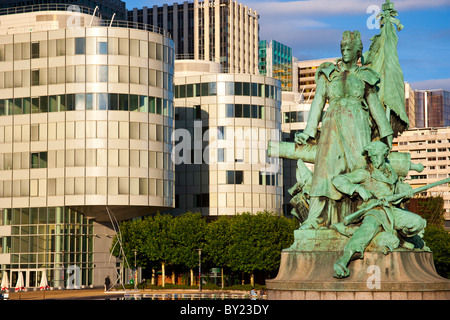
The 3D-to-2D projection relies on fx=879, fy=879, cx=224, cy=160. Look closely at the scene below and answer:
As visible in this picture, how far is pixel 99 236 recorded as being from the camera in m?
95.4

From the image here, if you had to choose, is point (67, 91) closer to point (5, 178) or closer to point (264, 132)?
point (5, 178)

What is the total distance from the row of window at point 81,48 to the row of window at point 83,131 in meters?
7.26

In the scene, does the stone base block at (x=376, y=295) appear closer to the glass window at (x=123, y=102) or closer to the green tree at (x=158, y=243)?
the green tree at (x=158, y=243)

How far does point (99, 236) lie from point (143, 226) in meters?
6.41

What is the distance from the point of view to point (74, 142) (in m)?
90.3

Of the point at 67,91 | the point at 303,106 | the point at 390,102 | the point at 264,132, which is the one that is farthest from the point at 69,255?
the point at 390,102

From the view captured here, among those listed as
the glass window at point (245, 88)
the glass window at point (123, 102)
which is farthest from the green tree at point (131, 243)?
the glass window at point (245, 88)

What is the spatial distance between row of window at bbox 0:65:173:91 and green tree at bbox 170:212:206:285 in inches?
598

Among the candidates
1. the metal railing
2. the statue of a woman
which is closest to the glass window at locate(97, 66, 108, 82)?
the metal railing

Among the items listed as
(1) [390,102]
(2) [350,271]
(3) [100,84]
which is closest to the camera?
(2) [350,271]

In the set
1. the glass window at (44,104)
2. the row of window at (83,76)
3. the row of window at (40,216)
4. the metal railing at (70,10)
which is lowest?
the row of window at (40,216)

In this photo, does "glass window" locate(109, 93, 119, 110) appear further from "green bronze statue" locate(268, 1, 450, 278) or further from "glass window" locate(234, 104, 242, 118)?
"green bronze statue" locate(268, 1, 450, 278)

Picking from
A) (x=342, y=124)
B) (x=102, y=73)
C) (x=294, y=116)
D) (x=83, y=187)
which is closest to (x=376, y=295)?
(x=342, y=124)

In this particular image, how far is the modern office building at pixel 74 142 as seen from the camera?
9012 cm
